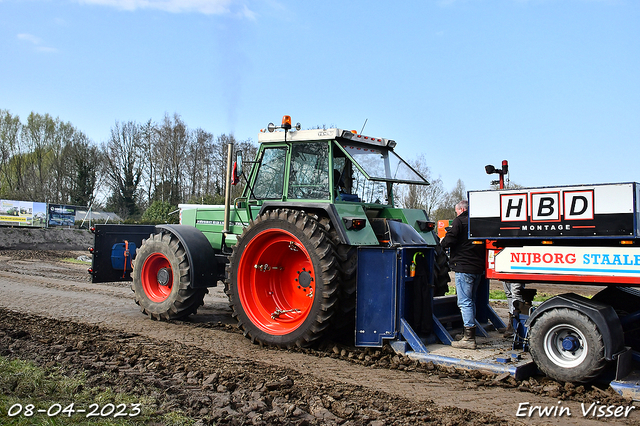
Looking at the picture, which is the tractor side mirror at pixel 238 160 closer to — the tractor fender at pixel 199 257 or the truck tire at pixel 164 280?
the tractor fender at pixel 199 257

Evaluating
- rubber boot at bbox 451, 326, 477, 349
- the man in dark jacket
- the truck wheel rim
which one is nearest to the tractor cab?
the man in dark jacket

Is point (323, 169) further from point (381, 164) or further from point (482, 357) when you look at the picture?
point (482, 357)

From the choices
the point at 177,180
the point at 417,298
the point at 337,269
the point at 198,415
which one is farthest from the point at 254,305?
the point at 177,180

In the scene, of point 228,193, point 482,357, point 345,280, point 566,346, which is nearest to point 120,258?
point 228,193

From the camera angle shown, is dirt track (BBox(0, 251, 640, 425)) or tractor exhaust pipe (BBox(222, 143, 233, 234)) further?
tractor exhaust pipe (BBox(222, 143, 233, 234))

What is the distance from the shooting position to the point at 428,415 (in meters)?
3.95

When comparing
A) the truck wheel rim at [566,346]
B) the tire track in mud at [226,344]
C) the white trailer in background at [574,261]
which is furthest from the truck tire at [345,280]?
the truck wheel rim at [566,346]

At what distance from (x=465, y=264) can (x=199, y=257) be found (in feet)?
12.2

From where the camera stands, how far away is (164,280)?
7.68m

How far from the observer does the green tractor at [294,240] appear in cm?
587

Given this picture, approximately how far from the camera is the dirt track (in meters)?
3.98

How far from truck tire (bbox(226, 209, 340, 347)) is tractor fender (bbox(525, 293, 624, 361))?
7.37 ft

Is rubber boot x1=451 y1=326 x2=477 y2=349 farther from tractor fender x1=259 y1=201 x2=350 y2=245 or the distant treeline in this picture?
the distant treeline

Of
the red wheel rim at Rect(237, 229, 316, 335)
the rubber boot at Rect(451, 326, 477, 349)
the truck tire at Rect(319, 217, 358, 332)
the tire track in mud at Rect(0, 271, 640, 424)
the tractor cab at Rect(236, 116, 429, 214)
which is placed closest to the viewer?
the tire track in mud at Rect(0, 271, 640, 424)
